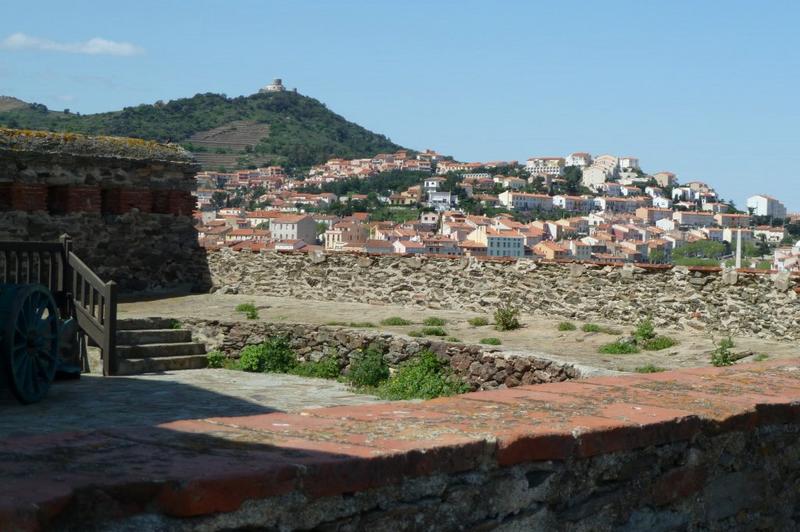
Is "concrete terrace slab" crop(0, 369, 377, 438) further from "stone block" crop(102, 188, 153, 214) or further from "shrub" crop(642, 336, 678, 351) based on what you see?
"stone block" crop(102, 188, 153, 214)

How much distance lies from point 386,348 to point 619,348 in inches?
106

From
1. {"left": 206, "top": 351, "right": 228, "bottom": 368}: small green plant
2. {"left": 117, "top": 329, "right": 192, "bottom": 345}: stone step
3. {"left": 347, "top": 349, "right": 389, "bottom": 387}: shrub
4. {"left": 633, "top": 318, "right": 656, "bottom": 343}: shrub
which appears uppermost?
{"left": 633, "top": 318, "right": 656, "bottom": 343}: shrub

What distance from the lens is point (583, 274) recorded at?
563 inches

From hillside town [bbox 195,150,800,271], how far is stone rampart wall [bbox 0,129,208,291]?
4259 centimetres

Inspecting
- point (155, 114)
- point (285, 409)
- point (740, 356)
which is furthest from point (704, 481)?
point (155, 114)

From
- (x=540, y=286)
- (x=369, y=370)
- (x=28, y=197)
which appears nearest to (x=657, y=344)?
(x=540, y=286)

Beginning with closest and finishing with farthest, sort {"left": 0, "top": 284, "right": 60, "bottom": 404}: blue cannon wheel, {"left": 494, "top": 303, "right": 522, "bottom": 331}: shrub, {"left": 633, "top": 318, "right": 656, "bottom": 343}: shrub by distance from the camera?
{"left": 0, "top": 284, "right": 60, "bottom": 404}: blue cannon wheel, {"left": 633, "top": 318, "right": 656, "bottom": 343}: shrub, {"left": 494, "top": 303, "right": 522, "bottom": 331}: shrub

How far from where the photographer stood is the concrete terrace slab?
870 centimetres

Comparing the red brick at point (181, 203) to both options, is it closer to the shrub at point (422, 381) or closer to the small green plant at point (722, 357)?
the shrub at point (422, 381)

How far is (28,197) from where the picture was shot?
15273 millimetres

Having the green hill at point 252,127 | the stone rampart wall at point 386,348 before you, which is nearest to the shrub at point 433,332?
the stone rampart wall at point 386,348

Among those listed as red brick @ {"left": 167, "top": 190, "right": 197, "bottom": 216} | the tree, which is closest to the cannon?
red brick @ {"left": 167, "top": 190, "right": 197, "bottom": 216}

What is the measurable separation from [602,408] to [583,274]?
10.5m

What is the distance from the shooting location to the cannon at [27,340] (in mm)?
8859
